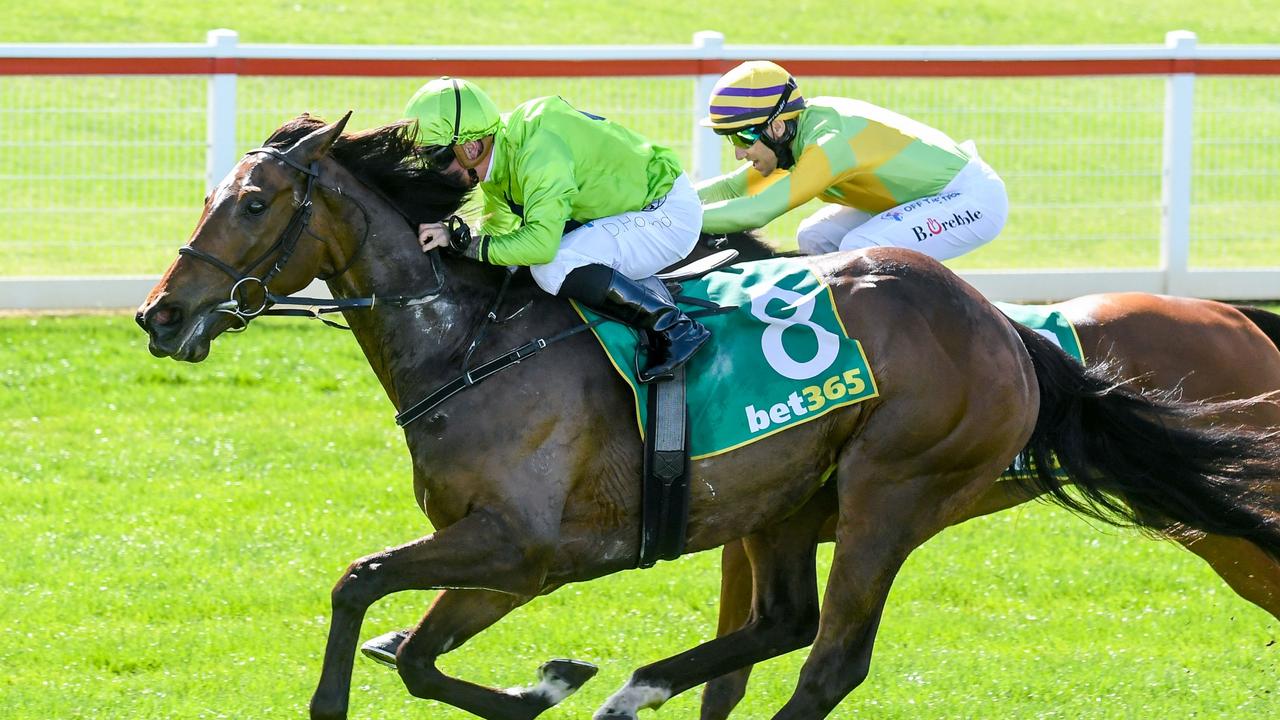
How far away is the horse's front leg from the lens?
4.36 m

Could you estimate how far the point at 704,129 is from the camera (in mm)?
10484

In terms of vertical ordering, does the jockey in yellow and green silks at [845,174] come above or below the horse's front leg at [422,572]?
above

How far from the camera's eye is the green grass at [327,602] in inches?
211

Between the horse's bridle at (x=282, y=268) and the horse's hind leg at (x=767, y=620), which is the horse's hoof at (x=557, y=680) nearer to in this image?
the horse's hind leg at (x=767, y=620)

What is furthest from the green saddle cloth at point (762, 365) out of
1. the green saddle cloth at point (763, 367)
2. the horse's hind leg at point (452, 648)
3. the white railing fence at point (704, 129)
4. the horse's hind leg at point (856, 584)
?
the white railing fence at point (704, 129)

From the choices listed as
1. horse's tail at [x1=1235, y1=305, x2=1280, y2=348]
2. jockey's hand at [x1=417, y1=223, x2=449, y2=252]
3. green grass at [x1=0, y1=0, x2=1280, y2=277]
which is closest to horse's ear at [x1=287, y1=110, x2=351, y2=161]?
jockey's hand at [x1=417, y1=223, x2=449, y2=252]

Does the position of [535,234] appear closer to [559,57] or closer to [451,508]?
[451,508]

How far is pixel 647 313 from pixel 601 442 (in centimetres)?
36

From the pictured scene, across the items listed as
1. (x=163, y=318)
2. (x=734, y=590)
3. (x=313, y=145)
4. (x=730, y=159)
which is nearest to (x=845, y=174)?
(x=734, y=590)

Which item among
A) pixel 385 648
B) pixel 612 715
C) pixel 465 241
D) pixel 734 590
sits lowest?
pixel 612 715

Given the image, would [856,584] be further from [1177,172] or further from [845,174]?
[1177,172]

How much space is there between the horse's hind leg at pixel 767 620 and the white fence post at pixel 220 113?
19.7 feet

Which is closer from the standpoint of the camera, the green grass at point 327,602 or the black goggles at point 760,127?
the green grass at point 327,602

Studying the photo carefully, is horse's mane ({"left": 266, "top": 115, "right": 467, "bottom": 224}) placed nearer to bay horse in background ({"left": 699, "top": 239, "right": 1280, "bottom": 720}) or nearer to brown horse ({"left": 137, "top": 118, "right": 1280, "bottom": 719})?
brown horse ({"left": 137, "top": 118, "right": 1280, "bottom": 719})
